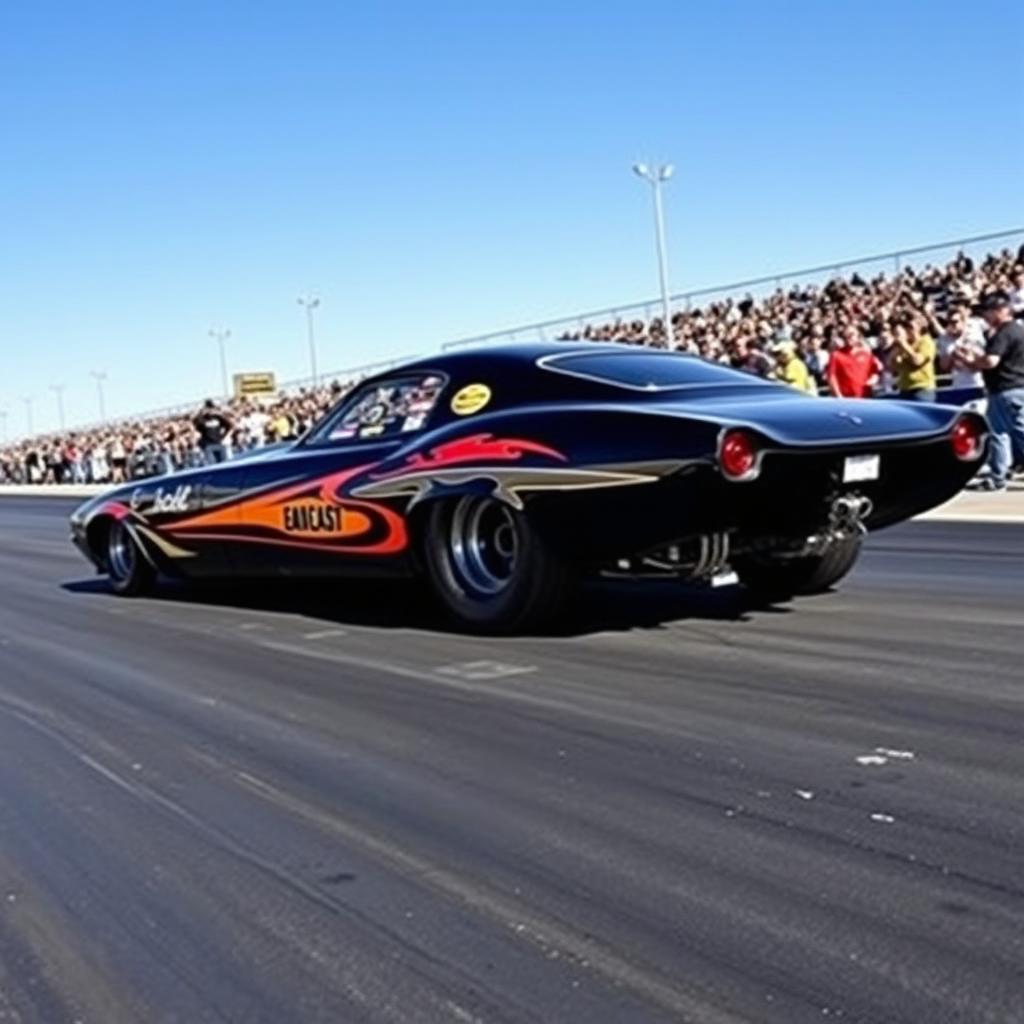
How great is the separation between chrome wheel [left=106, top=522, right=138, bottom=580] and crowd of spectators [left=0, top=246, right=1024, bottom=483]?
201 inches

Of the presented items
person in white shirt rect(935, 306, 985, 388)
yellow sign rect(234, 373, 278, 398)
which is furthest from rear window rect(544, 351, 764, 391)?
yellow sign rect(234, 373, 278, 398)

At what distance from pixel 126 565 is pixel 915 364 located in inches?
311

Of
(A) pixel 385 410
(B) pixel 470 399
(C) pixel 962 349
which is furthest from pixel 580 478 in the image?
(C) pixel 962 349

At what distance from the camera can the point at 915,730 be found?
4727 millimetres

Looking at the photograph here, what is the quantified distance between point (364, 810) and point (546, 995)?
4.83 feet

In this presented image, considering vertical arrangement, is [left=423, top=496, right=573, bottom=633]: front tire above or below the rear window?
below

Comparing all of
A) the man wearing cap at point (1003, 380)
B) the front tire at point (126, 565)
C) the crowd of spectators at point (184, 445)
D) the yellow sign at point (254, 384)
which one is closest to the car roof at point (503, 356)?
the front tire at point (126, 565)

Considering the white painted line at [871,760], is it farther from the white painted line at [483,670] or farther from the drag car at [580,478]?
the white painted line at [483,670]

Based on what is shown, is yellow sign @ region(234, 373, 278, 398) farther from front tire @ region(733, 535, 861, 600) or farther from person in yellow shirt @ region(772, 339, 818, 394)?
front tire @ region(733, 535, 861, 600)

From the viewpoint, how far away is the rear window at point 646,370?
22.8ft

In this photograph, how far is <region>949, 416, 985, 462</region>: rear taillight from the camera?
676cm

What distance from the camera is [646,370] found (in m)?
7.15

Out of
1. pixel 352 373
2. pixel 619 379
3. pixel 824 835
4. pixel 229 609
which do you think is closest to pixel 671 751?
pixel 824 835

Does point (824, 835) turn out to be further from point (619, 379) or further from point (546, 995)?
point (619, 379)
